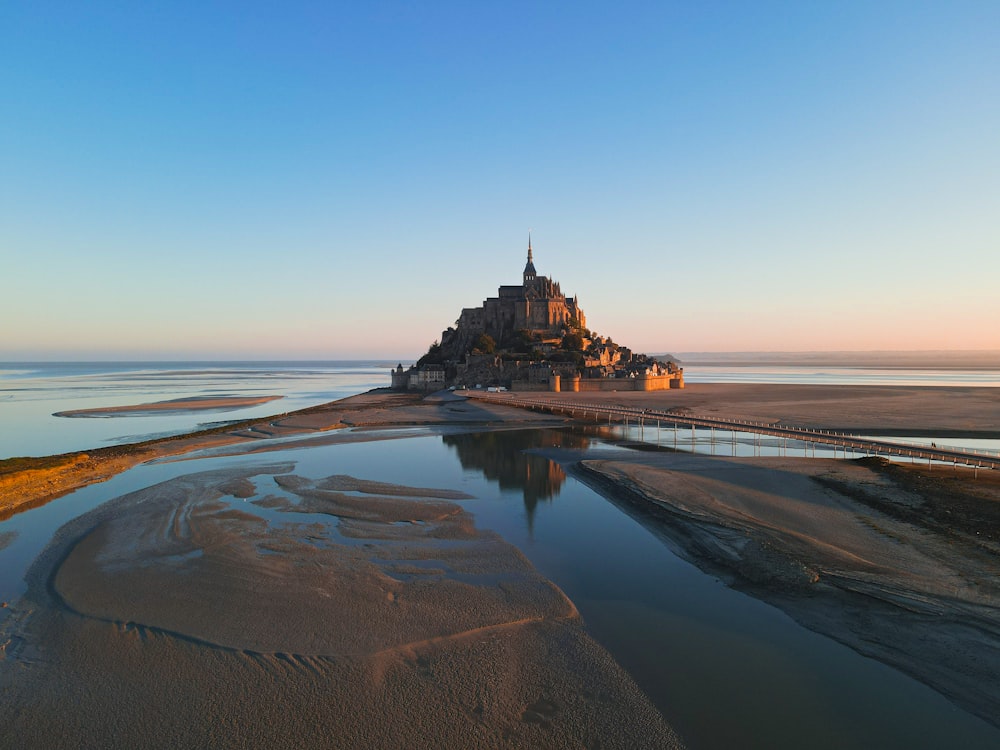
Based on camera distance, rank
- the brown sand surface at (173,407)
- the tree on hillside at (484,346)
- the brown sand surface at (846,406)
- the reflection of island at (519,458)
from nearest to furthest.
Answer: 1. the reflection of island at (519,458)
2. the brown sand surface at (846,406)
3. the brown sand surface at (173,407)
4. the tree on hillside at (484,346)

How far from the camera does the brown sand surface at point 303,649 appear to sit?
7.59 meters

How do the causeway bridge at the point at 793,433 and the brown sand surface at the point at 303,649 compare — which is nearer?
the brown sand surface at the point at 303,649

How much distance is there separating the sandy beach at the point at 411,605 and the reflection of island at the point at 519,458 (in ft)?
7.89

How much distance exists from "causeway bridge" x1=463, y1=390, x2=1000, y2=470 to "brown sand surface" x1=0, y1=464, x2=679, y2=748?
17166 millimetres

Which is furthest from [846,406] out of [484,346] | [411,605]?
[411,605]

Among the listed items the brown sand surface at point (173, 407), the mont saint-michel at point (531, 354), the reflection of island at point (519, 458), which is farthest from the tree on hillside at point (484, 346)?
the reflection of island at point (519, 458)

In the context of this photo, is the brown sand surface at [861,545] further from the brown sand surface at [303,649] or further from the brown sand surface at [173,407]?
the brown sand surface at [173,407]

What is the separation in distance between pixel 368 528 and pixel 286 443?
62.1ft

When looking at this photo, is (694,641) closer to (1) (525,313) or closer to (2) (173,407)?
(2) (173,407)

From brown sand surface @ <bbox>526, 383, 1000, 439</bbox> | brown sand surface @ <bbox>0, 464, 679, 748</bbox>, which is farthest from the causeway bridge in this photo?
brown sand surface @ <bbox>0, 464, 679, 748</bbox>

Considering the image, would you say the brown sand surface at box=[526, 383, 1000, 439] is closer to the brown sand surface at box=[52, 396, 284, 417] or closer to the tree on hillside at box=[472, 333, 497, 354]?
the tree on hillside at box=[472, 333, 497, 354]

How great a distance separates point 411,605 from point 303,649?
2.24 metres

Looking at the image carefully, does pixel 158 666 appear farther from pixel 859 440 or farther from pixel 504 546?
pixel 859 440

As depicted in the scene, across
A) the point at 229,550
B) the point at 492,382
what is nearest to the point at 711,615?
the point at 229,550
